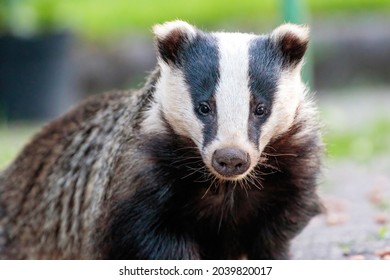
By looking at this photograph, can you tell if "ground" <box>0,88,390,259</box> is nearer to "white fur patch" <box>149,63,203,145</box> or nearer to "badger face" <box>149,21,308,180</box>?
"badger face" <box>149,21,308,180</box>

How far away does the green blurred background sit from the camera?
12148 millimetres

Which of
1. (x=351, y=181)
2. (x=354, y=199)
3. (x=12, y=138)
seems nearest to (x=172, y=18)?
(x=12, y=138)

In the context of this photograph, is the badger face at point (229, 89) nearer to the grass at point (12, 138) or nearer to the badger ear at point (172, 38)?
the badger ear at point (172, 38)

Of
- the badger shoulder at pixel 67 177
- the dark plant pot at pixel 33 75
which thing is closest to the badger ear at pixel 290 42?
the badger shoulder at pixel 67 177

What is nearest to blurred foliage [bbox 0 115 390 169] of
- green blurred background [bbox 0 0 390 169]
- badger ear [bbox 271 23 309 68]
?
green blurred background [bbox 0 0 390 169]

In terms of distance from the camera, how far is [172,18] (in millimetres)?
13430

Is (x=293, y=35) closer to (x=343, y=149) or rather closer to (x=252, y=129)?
(x=252, y=129)

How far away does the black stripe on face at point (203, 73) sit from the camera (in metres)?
4.64

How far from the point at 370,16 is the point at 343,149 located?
516 cm

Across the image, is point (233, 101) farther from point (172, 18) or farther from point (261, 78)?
point (172, 18)

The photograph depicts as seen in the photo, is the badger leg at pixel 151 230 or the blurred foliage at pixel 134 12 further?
the blurred foliage at pixel 134 12

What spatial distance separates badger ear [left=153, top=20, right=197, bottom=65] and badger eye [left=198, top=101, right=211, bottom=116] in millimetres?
328

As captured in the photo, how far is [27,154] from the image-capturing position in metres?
6.32
